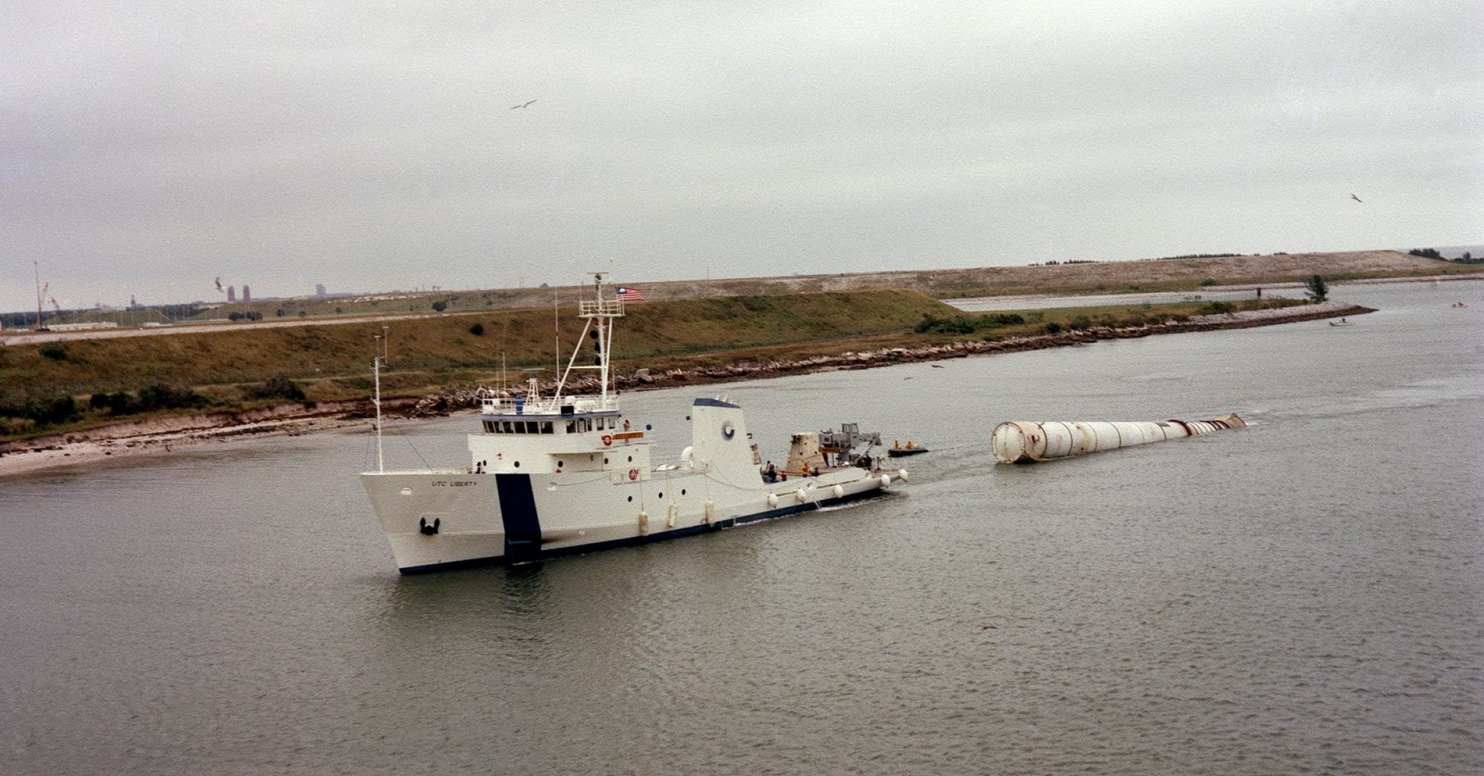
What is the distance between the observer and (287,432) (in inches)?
3022

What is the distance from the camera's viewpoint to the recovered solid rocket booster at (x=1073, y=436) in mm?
56688

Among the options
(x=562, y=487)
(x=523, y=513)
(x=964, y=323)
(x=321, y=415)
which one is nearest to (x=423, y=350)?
(x=321, y=415)

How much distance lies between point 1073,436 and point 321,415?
49.8 m

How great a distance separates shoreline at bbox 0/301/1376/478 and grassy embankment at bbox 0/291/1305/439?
1639 mm

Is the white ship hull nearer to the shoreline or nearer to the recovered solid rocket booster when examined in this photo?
the recovered solid rocket booster

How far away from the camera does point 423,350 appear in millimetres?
106000

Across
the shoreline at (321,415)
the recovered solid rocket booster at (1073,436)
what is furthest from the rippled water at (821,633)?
the shoreline at (321,415)

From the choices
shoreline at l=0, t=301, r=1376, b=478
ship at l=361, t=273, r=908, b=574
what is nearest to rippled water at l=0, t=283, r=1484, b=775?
ship at l=361, t=273, r=908, b=574

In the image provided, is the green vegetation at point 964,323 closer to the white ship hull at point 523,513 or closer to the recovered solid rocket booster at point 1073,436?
the recovered solid rocket booster at point 1073,436

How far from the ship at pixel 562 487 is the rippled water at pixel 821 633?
88cm

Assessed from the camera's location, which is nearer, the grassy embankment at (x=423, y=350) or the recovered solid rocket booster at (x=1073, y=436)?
the recovered solid rocket booster at (x=1073, y=436)

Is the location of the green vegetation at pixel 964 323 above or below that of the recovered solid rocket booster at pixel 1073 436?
above

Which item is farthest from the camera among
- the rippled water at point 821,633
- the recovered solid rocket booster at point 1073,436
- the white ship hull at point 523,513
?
the recovered solid rocket booster at point 1073,436

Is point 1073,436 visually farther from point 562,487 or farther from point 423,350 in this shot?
point 423,350
